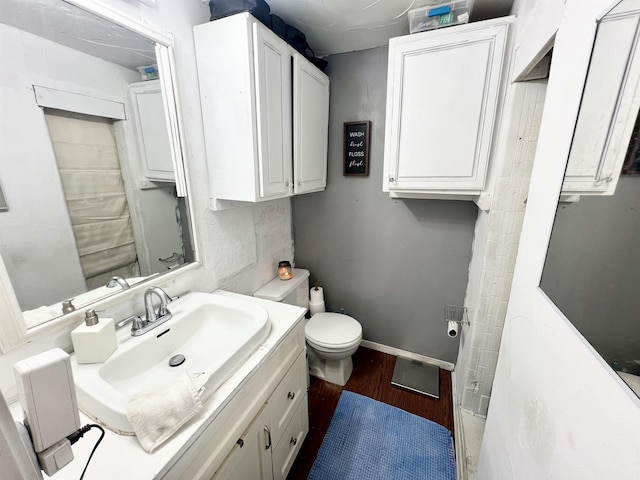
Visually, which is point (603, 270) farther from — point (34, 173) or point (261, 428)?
point (34, 173)

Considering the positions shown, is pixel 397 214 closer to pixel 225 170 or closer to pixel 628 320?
pixel 225 170

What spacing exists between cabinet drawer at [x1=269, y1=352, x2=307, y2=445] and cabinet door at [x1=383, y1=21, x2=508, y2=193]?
1100 mm

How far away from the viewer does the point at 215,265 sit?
1432 mm

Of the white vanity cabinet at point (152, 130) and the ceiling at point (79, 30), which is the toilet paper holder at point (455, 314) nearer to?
the white vanity cabinet at point (152, 130)

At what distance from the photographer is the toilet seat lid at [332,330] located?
1694 mm

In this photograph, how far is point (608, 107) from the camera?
47 centimetres

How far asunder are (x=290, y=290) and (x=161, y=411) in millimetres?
1162

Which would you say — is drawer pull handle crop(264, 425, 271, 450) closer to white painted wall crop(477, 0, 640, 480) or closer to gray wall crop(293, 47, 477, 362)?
white painted wall crop(477, 0, 640, 480)

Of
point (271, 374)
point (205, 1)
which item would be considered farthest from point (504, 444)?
point (205, 1)

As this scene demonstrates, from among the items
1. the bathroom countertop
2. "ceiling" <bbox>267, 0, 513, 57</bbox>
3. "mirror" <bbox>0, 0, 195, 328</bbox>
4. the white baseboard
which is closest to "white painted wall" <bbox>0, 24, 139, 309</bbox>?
"mirror" <bbox>0, 0, 195, 328</bbox>

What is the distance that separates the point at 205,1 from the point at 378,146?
45.5 inches

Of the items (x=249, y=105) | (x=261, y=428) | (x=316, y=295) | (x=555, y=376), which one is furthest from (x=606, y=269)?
(x=316, y=295)

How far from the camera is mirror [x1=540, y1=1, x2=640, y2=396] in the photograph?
0.41 metres

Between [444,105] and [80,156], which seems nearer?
[80,156]
